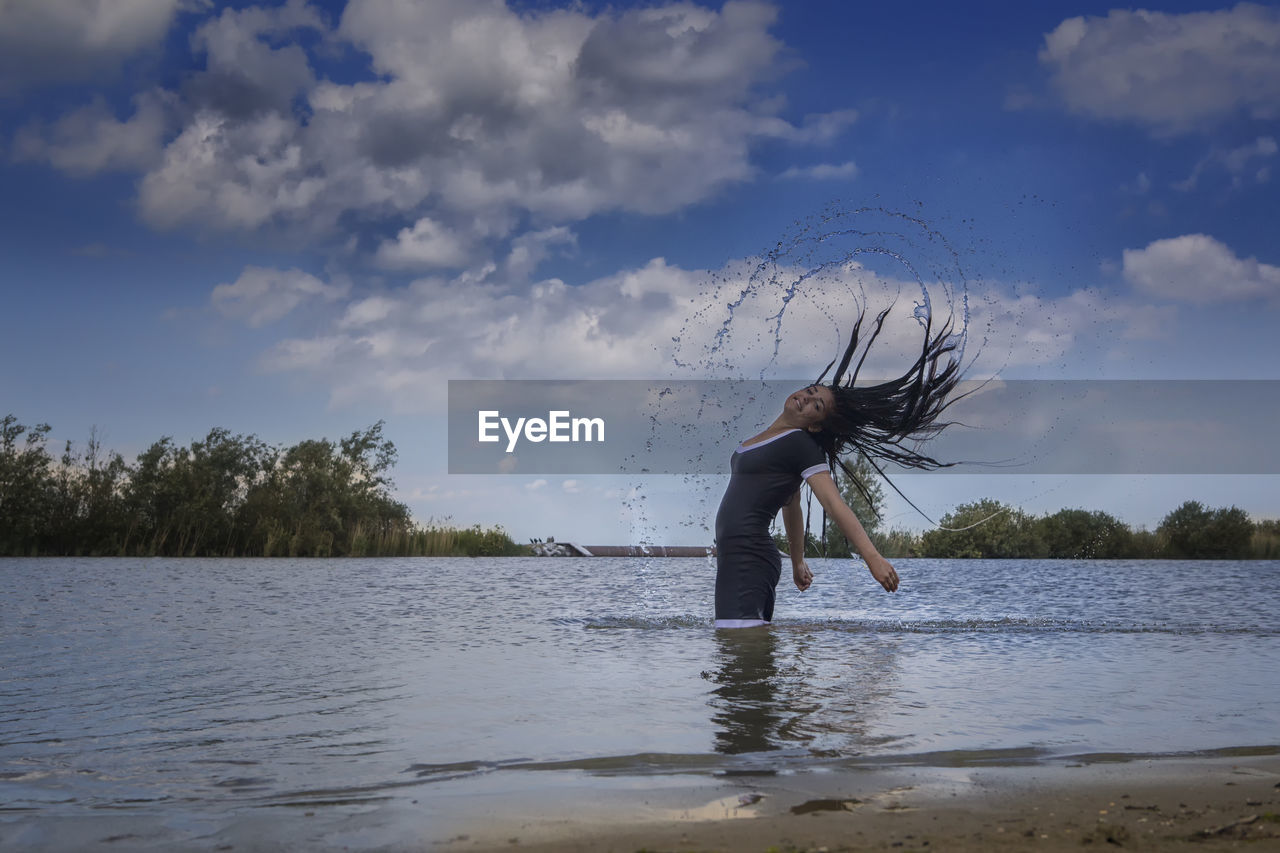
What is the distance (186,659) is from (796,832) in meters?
7.01

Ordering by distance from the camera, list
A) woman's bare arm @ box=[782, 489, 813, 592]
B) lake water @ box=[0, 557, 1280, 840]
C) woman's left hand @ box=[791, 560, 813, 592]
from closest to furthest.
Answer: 1. lake water @ box=[0, 557, 1280, 840]
2. woman's bare arm @ box=[782, 489, 813, 592]
3. woman's left hand @ box=[791, 560, 813, 592]

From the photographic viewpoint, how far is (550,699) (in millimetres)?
6332

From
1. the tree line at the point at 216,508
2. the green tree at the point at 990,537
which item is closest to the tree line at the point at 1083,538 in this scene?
the green tree at the point at 990,537

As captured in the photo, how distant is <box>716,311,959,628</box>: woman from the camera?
766 centimetres

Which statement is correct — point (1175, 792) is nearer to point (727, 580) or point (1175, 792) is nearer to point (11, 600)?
point (727, 580)

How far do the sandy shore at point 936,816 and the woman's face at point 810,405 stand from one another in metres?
4.10

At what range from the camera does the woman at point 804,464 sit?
7.66m

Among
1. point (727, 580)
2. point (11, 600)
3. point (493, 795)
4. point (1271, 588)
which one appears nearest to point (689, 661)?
point (727, 580)

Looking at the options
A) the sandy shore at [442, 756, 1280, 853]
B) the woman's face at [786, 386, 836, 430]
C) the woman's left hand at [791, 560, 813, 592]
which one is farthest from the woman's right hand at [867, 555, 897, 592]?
the sandy shore at [442, 756, 1280, 853]

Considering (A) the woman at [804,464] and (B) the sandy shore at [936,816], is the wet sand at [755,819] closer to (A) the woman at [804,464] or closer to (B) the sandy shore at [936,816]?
(B) the sandy shore at [936,816]

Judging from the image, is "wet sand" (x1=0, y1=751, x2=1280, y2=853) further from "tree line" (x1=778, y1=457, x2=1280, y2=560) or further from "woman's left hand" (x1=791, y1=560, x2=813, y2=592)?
"tree line" (x1=778, y1=457, x2=1280, y2=560)

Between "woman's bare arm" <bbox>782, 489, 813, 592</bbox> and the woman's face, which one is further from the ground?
the woman's face

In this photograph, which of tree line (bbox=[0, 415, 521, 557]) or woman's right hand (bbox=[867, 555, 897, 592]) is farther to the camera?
tree line (bbox=[0, 415, 521, 557])

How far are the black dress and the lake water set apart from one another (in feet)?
1.57
